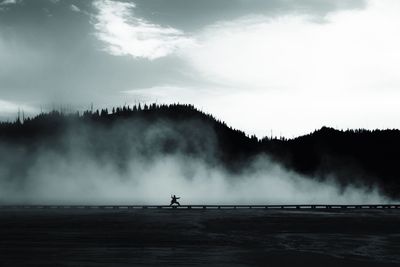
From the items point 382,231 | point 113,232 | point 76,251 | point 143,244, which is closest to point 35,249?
point 76,251

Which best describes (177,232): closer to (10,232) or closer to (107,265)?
(10,232)

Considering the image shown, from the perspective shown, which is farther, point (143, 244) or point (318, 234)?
point (318, 234)

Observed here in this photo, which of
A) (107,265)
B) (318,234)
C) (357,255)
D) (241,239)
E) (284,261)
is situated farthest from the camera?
(318,234)

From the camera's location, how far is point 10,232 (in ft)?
109

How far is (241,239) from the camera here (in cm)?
2992

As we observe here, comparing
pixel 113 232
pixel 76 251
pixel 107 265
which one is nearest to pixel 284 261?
pixel 107 265

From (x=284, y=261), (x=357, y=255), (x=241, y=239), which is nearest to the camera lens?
(x=284, y=261)

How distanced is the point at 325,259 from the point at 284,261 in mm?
1849

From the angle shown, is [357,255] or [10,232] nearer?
[357,255]

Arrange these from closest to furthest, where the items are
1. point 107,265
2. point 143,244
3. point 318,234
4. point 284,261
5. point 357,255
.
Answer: point 107,265
point 284,261
point 357,255
point 143,244
point 318,234

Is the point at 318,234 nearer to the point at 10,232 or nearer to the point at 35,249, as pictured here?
the point at 35,249

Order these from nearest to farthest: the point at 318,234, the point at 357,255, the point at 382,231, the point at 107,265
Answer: the point at 107,265 → the point at 357,255 → the point at 318,234 → the point at 382,231

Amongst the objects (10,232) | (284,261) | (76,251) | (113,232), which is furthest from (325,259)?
(10,232)

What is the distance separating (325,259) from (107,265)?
29.6 feet
